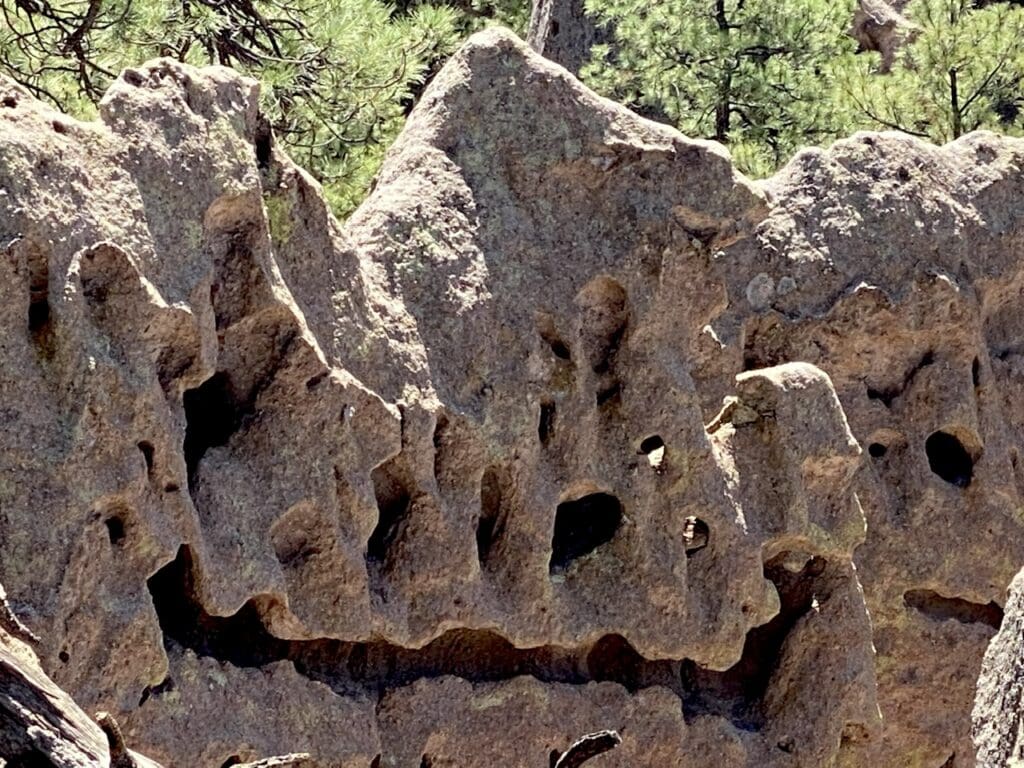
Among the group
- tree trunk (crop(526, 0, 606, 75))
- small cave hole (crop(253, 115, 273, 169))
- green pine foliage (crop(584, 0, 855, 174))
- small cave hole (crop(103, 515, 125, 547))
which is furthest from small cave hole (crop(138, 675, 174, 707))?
tree trunk (crop(526, 0, 606, 75))

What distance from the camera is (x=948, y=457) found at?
10.3 metres

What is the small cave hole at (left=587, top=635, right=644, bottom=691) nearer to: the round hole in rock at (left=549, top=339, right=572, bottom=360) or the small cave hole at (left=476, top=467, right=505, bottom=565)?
the small cave hole at (left=476, top=467, right=505, bottom=565)

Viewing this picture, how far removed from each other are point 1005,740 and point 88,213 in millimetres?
3449

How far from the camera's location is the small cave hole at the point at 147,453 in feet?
22.2

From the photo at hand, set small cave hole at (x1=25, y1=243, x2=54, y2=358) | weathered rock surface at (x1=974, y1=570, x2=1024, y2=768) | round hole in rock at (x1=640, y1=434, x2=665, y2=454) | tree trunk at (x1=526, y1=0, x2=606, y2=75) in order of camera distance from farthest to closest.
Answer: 1. tree trunk at (x1=526, y1=0, x2=606, y2=75)
2. round hole in rock at (x1=640, y1=434, x2=665, y2=454)
3. small cave hole at (x1=25, y1=243, x2=54, y2=358)
4. weathered rock surface at (x1=974, y1=570, x2=1024, y2=768)

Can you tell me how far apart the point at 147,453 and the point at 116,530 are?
23 cm

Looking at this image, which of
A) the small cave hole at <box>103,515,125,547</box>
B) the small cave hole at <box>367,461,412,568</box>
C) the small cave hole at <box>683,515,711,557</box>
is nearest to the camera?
the small cave hole at <box>103,515,125,547</box>

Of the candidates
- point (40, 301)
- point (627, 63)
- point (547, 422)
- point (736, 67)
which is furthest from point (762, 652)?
point (627, 63)

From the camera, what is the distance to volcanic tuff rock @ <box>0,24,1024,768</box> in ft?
22.1

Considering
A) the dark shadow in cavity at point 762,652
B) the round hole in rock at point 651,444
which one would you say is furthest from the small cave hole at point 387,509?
the dark shadow in cavity at point 762,652

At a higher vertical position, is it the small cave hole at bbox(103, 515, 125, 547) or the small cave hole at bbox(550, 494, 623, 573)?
the small cave hole at bbox(103, 515, 125, 547)

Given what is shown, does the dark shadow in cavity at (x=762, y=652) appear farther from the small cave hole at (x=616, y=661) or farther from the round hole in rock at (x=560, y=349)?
the round hole in rock at (x=560, y=349)

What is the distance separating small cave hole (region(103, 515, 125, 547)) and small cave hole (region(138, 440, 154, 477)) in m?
0.15

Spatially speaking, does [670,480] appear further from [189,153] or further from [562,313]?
[189,153]
